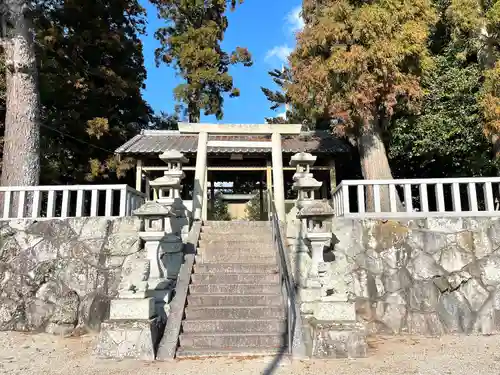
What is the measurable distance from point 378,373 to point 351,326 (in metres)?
0.68

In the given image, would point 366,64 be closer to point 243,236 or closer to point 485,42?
point 485,42

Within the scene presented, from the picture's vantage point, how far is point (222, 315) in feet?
16.8

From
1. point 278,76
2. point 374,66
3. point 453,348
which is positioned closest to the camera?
point 453,348

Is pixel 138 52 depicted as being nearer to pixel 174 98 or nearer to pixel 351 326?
pixel 174 98

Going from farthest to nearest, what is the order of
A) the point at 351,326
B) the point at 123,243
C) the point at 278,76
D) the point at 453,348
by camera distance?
the point at 278,76
the point at 123,243
the point at 453,348
the point at 351,326

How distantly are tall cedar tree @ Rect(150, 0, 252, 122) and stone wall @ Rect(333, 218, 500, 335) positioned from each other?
10.8 m

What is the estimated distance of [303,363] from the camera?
14.0 ft

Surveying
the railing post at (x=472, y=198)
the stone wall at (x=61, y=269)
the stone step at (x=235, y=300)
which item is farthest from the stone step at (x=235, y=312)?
the railing post at (x=472, y=198)

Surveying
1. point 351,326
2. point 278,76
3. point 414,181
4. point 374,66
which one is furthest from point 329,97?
point 278,76

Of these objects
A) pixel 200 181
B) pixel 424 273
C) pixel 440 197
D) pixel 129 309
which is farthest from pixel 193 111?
pixel 129 309

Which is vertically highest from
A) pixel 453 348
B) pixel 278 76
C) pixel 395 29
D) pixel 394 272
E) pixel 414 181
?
pixel 278 76

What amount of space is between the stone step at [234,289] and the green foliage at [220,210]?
8.37 meters

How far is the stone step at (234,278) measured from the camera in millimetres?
5715

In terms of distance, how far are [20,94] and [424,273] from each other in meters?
8.21
